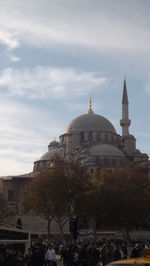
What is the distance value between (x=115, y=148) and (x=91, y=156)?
16.6ft

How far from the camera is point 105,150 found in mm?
78500

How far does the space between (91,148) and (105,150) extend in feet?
10.4

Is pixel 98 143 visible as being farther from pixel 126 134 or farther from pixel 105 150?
pixel 105 150

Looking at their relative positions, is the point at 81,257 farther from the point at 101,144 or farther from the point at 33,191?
the point at 101,144

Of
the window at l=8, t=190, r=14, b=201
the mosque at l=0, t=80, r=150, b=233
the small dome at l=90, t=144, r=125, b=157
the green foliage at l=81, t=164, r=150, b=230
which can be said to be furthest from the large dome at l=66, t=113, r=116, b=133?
the green foliage at l=81, t=164, r=150, b=230

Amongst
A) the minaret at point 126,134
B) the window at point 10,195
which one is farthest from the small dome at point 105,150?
the window at point 10,195

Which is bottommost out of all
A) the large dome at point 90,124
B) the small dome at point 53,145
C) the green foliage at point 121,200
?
the green foliage at point 121,200

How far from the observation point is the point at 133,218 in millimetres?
49062

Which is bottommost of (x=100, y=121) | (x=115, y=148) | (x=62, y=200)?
(x=62, y=200)

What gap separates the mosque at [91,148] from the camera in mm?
74562

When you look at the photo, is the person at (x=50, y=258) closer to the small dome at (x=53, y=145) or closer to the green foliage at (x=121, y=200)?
the green foliage at (x=121, y=200)

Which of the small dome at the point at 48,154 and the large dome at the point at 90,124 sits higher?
the large dome at the point at 90,124


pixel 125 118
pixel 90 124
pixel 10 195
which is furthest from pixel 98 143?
pixel 10 195

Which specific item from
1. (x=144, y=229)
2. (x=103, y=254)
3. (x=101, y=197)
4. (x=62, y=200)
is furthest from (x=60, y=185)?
(x=103, y=254)
